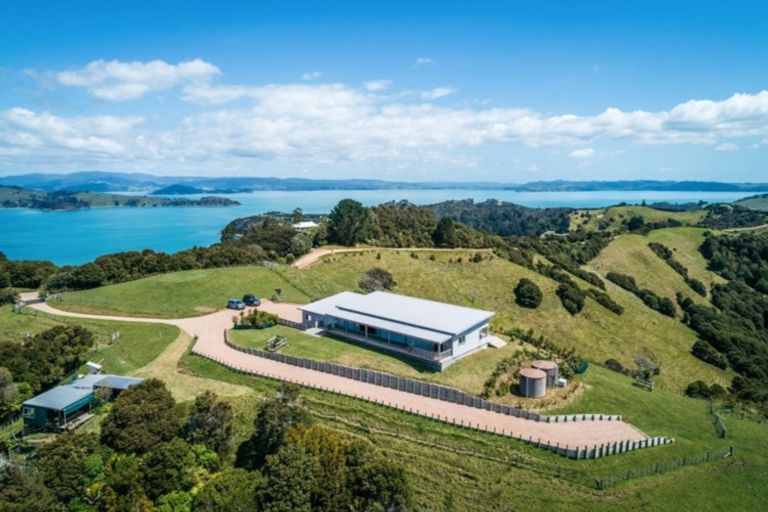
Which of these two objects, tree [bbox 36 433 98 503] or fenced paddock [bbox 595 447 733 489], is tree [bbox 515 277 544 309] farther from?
tree [bbox 36 433 98 503]

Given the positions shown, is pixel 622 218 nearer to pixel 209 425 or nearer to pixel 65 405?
pixel 209 425

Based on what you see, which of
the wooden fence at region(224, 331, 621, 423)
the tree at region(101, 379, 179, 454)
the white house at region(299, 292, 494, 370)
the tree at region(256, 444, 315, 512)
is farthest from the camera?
the white house at region(299, 292, 494, 370)

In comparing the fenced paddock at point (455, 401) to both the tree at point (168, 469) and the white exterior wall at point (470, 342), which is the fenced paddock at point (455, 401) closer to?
the white exterior wall at point (470, 342)

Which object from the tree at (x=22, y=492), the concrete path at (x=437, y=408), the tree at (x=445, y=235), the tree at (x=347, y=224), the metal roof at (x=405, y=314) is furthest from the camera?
the tree at (x=445, y=235)

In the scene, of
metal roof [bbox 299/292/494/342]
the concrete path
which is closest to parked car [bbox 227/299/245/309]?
the concrete path

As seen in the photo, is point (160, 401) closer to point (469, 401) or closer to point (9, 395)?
point (9, 395)

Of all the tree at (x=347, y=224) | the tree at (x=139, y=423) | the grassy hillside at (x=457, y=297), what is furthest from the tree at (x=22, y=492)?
the tree at (x=347, y=224)
